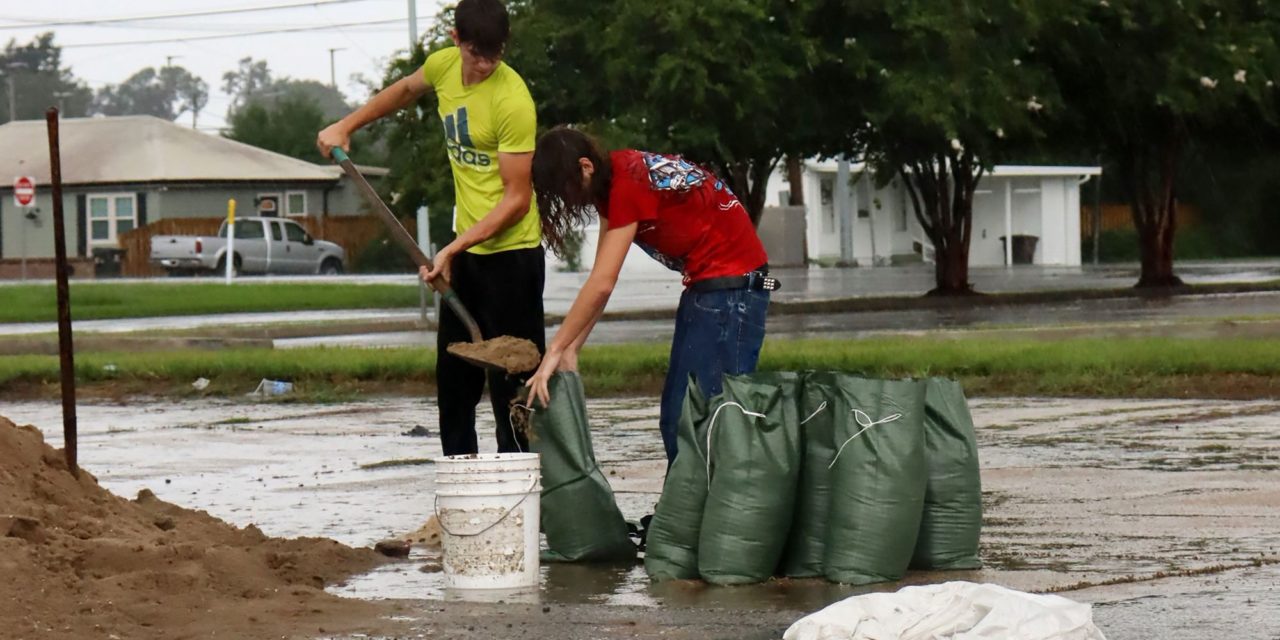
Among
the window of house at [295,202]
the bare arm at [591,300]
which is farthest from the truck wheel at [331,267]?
the bare arm at [591,300]

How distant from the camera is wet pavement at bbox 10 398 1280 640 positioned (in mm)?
6547

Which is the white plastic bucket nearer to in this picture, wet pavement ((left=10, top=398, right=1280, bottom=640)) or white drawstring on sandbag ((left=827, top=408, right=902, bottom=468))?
wet pavement ((left=10, top=398, right=1280, bottom=640))

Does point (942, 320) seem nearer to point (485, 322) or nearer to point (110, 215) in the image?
point (485, 322)

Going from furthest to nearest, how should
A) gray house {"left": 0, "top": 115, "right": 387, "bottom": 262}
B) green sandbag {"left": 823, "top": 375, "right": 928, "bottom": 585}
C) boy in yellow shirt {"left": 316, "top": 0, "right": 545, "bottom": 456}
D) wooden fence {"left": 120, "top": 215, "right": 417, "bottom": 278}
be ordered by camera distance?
gray house {"left": 0, "top": 115, "right": 387, "bottom": 262}, wooden fence {"left": 120, "top": 215, "right": 417, "bottom": 278}, boy in yellow shirt {"left": 316, "top": 0, "right": 545, "bottom": 456}, green sandbag {"left": 823, "top": 375, "right": 928, "bottom": 585}

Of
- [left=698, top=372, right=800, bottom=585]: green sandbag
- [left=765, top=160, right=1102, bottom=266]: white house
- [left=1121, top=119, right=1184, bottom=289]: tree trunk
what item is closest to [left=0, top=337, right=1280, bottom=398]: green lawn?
[left=698, top=372, right=800, bottom=585]: green sandbag

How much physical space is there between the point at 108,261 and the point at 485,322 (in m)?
51.1

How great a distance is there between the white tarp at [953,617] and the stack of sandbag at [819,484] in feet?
3.23

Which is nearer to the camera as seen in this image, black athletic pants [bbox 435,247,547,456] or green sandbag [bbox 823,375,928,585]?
green sandbag [bbox 823,375,928,585]

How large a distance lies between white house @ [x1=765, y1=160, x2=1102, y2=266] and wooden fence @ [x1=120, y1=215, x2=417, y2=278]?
13.1m

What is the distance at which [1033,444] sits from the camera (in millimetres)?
11094

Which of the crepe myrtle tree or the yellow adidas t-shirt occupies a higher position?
the crepe myrtle tree

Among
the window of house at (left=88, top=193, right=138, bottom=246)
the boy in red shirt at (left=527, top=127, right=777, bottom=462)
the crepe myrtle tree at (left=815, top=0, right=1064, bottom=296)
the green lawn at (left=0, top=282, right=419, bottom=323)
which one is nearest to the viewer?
the boy in red shirt at (left=527, top=127, right=777, bottom=462)

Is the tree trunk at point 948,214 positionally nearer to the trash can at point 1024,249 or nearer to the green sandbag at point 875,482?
the green sandbag at point 875,482

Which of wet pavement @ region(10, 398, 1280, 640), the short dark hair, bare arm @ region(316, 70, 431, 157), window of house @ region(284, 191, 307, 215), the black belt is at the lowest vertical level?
wet pavement @ region(10, 398, 1280, 640)
